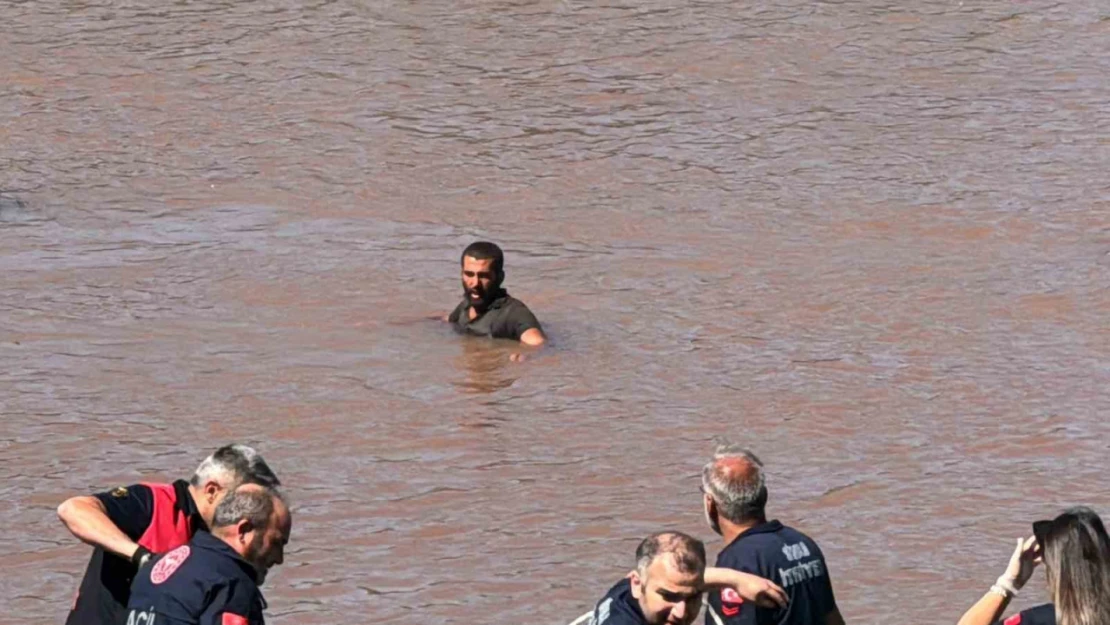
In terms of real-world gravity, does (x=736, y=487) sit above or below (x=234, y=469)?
below

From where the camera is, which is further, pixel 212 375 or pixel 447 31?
pixel 447 31

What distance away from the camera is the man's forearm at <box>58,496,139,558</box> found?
20.5 feet

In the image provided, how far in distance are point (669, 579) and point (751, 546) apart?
2.55 ft

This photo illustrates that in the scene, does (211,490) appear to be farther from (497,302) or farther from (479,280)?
(497,302)

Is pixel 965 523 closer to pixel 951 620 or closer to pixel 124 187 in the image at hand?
pixel 951 620

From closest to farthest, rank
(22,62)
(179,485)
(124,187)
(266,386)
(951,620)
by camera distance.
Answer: (179,485) → (951,620) → (266,386) → (124,187) → (22,62)

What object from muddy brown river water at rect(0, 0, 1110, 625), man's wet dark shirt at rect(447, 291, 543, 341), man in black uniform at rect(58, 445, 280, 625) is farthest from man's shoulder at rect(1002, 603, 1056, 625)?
man's wet dark shirt at rect(447, 291, 543, 341)

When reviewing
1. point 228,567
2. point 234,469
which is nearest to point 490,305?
point 234,469

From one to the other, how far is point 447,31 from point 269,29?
1.90 meters

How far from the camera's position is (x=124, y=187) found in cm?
1797

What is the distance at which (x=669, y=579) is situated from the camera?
223 inches

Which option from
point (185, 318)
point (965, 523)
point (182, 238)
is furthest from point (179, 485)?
point (182, 238)

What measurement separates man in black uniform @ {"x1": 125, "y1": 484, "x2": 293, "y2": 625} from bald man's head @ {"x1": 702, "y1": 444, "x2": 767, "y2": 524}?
138 centimetres

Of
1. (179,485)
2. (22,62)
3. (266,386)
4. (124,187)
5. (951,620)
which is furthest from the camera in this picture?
(22,62)
